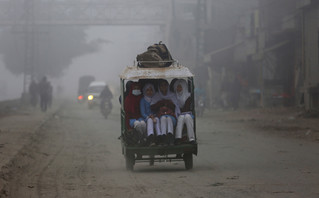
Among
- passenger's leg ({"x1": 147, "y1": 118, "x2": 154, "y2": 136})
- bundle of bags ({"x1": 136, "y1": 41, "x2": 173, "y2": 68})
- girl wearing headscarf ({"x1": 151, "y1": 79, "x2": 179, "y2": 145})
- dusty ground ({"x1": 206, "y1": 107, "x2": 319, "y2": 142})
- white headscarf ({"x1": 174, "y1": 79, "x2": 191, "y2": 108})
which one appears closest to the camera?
passenger's leg ({"x1": 147, "y1": 118, "x2": 154, "y2": 136})

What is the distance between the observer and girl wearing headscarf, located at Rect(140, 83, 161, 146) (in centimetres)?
1097

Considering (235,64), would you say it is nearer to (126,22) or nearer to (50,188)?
(126,22)

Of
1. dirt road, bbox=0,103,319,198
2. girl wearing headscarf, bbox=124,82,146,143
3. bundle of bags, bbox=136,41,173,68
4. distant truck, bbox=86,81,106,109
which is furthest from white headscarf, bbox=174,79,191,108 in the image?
distant truck, bbox=86,81,106,109

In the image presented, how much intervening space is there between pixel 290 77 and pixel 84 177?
23890 mm

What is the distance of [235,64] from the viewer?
4181 cm

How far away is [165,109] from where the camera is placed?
11203mm

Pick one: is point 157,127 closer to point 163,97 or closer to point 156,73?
point 163,97

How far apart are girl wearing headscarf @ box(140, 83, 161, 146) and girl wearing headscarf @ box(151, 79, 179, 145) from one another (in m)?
0.07

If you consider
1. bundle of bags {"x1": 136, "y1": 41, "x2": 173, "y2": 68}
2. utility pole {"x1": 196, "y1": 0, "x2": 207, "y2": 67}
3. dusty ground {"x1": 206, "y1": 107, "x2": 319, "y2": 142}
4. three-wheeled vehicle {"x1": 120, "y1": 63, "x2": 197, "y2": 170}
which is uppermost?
utility pole {"x1": 196, "y1": 0, "x2": 207, "y2": 67}

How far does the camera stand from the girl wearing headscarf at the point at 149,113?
11.0m

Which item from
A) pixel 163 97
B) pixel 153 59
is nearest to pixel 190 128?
pixel 163 97

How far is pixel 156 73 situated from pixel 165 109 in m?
0.66

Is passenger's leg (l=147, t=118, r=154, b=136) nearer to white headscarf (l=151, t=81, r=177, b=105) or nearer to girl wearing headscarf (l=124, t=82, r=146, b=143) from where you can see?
girl wearing headscarf (l=124, t=82, r=146, b=143)

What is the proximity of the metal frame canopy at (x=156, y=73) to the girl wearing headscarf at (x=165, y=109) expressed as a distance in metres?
0.24
